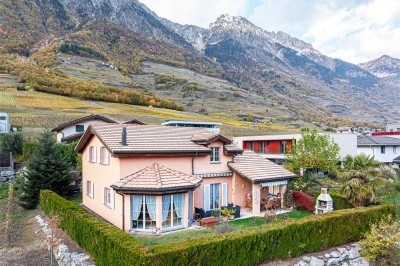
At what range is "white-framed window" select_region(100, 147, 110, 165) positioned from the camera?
20.1 metres

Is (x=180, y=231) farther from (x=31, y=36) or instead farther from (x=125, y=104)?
(x=31, y=36)

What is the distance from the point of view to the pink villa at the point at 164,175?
1747 centimetres

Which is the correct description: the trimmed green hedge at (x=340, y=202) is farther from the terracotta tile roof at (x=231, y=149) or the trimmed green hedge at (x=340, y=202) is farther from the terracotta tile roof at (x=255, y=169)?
the terracotta tile roof at (x=231, y=149)

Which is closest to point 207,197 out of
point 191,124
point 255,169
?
point 255,169

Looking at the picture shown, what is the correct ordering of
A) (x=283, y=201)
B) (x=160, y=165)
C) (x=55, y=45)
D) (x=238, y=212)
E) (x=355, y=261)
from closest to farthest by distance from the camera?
(x=355, y=261)
(x=160, y=165)
(x=238, y=212)
(x=283, y=201)
(x=55, y=45)

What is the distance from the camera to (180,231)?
57.9 feet

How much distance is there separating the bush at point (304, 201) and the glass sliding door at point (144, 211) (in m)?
11.7

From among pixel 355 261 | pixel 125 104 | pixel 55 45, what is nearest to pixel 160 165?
pixel 355 261

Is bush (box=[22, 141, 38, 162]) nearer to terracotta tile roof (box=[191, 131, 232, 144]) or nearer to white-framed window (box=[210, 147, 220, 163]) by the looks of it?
terracotta tile roof (box=[191, 131, 232, 144])

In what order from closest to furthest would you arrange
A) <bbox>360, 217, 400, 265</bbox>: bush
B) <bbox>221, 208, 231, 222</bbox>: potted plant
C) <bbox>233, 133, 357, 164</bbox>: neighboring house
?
<bbox>360, 217, 400, 265</bbox>: bush < <bbox>221, 208, 231, 222</bbox>: potted plant < <bbox>233, 133, 357, 164</bbox>: neighboring house

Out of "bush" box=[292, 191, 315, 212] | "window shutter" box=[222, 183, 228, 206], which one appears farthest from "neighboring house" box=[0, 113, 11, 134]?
"bush" box=[292, 191, 315, 212]

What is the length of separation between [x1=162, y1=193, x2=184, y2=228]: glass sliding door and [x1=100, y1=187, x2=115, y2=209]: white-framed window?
3.67m

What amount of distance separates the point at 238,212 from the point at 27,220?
14.1m

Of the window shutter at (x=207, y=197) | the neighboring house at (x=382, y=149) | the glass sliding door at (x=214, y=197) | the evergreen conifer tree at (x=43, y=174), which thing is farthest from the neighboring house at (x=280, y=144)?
the evergreen conifer tree at (x=43, y=174)
